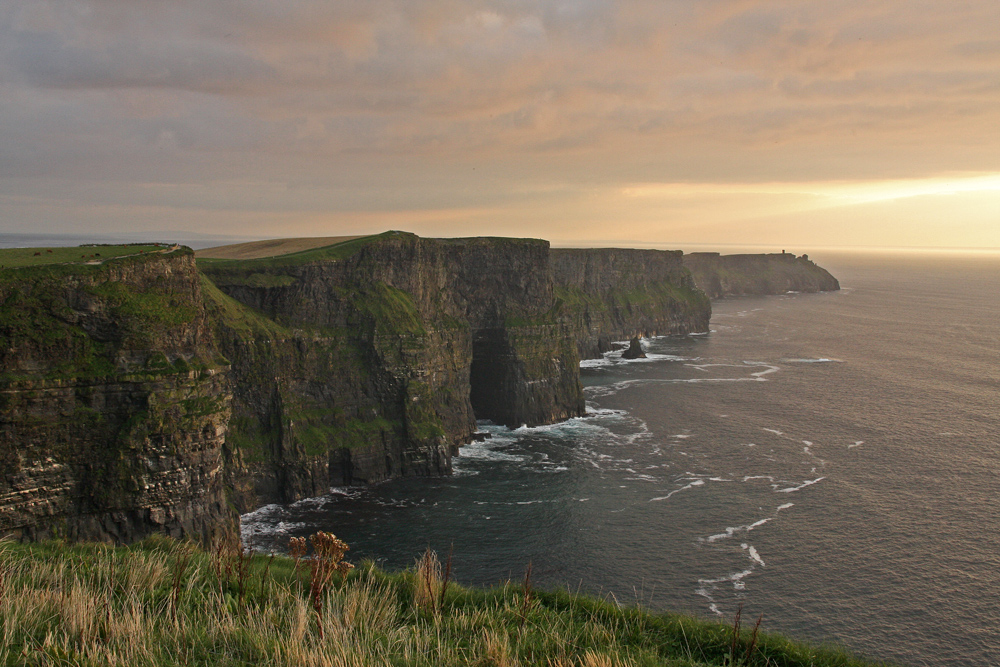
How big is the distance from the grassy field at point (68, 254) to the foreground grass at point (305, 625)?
3438 centimetres

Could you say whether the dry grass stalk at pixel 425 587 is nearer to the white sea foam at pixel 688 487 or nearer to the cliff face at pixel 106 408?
the cliff face at pixel 106 408

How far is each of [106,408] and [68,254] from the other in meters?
17.0

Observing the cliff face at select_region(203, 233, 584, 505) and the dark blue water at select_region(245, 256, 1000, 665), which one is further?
the cliff face at select_region(203, 233, 584, 505)

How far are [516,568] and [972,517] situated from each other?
1840 inches

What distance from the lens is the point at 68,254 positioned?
5925cm

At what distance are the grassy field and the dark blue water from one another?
28226mm

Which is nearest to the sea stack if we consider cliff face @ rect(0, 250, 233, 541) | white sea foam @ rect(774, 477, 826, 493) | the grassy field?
white sea foam @ rect(774, 477, 826, 493)

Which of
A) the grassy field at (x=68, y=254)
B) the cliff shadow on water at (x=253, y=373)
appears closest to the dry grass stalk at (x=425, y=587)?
the cliff shadow on water at (x=253, y=373)

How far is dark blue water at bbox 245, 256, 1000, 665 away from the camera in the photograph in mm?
51000

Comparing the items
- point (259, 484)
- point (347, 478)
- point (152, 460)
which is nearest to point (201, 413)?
point (152, 460)

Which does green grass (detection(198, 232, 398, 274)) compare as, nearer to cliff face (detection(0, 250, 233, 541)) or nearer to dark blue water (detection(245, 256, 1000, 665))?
cliff face (detection(0, 250, 233, 541))

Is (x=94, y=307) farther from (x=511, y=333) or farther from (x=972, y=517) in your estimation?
(x=972, y=517)

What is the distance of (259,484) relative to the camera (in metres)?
70.1

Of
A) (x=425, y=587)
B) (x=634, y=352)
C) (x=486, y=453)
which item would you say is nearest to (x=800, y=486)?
(x=486, y=453)
